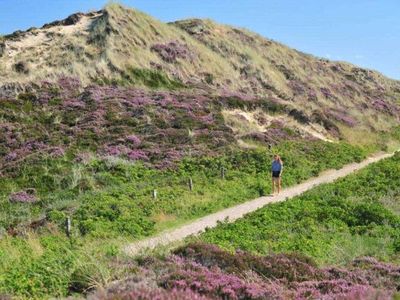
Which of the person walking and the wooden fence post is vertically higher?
the person walking

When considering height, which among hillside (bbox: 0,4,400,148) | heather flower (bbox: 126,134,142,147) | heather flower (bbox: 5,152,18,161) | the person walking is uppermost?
hillside (bbox: 0,4,400,148)

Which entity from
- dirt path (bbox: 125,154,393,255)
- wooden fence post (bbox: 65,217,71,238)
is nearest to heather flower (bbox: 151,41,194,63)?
dirt path (bbox: 125,154,393,255)

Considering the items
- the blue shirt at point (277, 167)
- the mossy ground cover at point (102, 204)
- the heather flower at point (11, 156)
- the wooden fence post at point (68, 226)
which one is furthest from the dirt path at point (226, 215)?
the heather flower at point (11, 156)

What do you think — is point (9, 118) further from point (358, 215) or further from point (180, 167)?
point (358, 215)

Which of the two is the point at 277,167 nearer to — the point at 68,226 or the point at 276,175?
the point at 276,175

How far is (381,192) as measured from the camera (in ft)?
80.9

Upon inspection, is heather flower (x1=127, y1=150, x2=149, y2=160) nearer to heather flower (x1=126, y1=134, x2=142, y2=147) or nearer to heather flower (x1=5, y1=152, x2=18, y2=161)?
heather flower (x1=126, y1=134, x2=142, y2=147)

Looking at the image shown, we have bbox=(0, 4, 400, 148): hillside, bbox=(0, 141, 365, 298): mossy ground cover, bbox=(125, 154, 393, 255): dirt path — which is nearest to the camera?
bbox=(0, 141, 365, 298): mossy ground cover

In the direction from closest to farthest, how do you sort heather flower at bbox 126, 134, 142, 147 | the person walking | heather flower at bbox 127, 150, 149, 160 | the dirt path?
the dirt path
the person walking
heather flower at bbox 127, 150, 149, 160
heather flower at bbox 126, 134, 142, 147

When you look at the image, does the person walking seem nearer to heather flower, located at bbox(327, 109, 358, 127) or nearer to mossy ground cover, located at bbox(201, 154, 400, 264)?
mossy ground cover, located at bbox(201, 154, 400, 264)

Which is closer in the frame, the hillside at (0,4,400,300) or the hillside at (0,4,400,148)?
the hillside at (0,4,400,300)

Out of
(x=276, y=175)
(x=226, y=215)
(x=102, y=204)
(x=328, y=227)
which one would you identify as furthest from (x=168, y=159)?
(x=328, y=227)

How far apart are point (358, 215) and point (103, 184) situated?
13.5m

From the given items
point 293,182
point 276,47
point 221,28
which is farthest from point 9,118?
point 276,47
